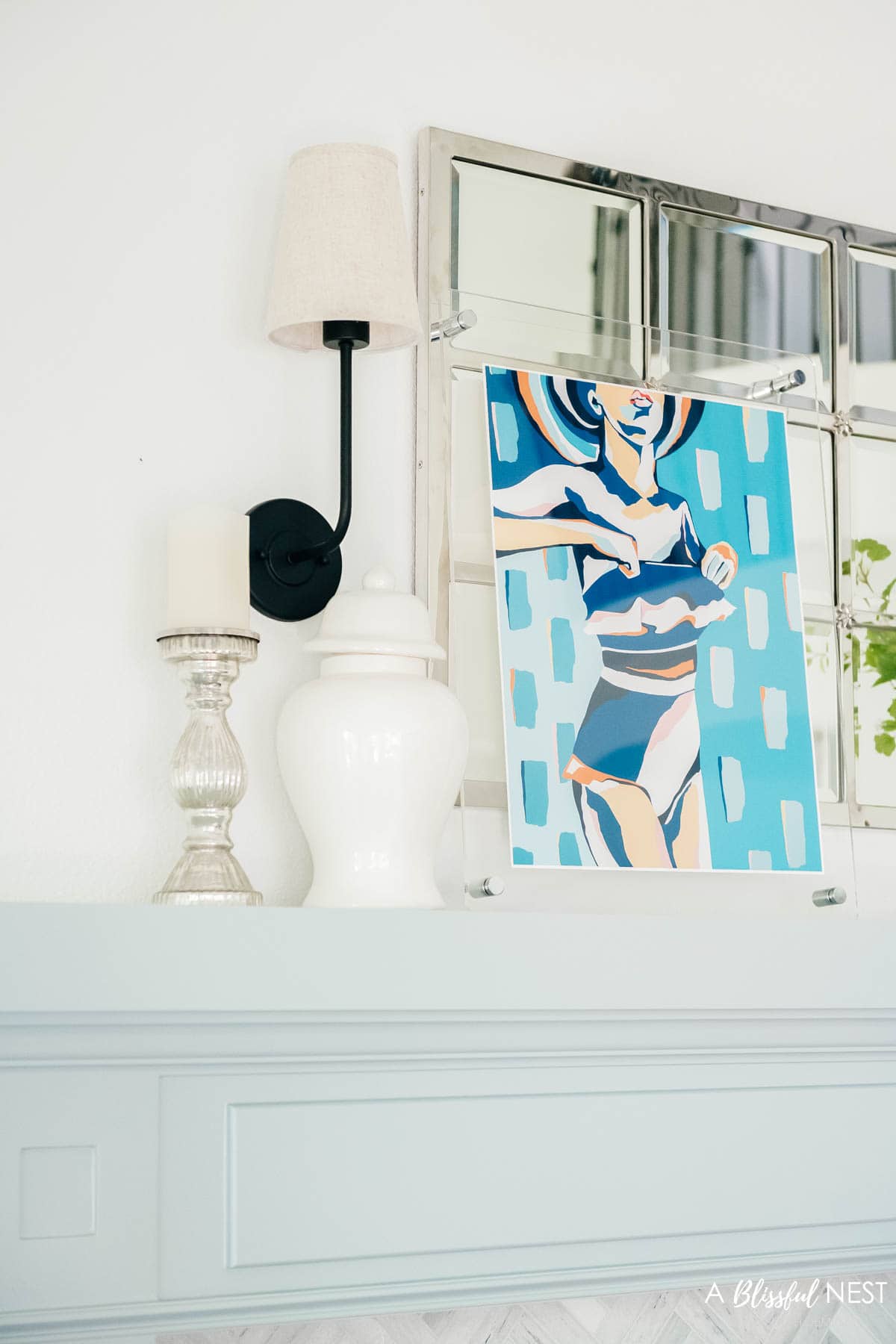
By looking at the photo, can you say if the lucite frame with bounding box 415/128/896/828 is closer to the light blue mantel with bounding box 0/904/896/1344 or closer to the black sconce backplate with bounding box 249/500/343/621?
the black sconce backplate with bounding box 249/500/343/621

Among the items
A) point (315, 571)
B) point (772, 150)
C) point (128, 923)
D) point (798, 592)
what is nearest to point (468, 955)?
point (128, 923)

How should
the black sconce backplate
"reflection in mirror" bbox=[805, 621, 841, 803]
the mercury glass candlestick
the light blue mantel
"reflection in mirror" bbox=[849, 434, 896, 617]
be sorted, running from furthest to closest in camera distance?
"reflection in mirror" bbox=[849, 434, 896, 617] → "reflection in mirror" bbox=[805, 621, 841, 803] → the black sconce backplate → the mercury glass candlestick → the light blue mantel

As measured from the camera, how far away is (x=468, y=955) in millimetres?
1089

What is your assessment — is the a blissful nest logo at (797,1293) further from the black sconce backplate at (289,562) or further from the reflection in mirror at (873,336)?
the reflection in mirror at (873,336)

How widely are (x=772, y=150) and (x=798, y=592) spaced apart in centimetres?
59

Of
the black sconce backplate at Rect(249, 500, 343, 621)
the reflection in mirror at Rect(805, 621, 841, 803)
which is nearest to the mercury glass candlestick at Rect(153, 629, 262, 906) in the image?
the black sconce backplate at Rect(249, 500, 343, 621)

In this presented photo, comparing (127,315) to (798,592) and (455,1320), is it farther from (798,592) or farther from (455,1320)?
(455,1320)

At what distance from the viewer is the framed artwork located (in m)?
1.38

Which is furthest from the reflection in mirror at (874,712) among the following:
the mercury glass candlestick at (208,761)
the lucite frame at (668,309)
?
the mercury glass candlestick at (208,761)

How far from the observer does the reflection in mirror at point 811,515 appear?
157cm

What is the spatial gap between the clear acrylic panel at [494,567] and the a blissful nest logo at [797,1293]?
0.39 metres

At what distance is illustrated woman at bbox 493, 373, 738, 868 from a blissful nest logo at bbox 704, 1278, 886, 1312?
0.45m

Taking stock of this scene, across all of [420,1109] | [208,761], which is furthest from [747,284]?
[420,1109]

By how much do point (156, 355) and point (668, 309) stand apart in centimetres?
61
